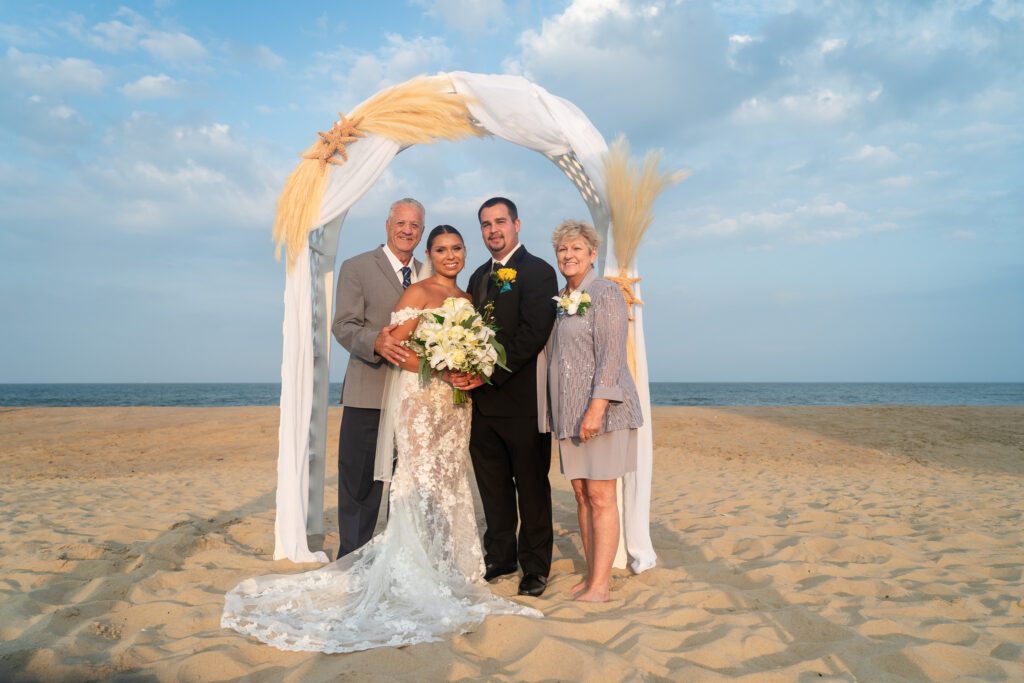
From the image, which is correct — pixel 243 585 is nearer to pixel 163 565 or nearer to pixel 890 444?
pixel 163 565

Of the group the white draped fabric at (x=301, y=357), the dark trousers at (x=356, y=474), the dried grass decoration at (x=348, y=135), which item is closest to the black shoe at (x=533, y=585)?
the dark trousers at (x=356, y=474)

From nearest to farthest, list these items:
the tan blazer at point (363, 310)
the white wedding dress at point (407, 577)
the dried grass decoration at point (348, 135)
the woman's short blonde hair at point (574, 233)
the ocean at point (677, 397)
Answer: the white wedding dress at point (407, 577)
the woman's short blonde hair at point (574, 233)
the tan blazer at point (363, 310)
the dried grass decoration at point (348, 135)
the ocean at point (677, 397)

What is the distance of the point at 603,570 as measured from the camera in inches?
140

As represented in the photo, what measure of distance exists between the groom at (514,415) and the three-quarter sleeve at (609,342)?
37 cm

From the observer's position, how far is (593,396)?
350 centimetres

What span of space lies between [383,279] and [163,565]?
249 cm

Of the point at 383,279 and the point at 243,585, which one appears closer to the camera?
the point at 243,585

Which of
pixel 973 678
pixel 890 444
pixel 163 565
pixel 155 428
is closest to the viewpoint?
pixel 973 678

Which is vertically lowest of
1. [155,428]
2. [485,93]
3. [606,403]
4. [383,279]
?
[155,428]

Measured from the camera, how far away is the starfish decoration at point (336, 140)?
175 inches

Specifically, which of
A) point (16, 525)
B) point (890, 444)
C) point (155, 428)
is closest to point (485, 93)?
point (16, 525)

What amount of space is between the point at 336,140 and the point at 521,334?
81.1 inches

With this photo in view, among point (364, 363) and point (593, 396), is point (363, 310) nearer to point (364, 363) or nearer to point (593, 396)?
point (364, 363)

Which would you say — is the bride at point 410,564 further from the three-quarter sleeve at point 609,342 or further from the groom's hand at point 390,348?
the three-quarter sleeve at point 609,342
